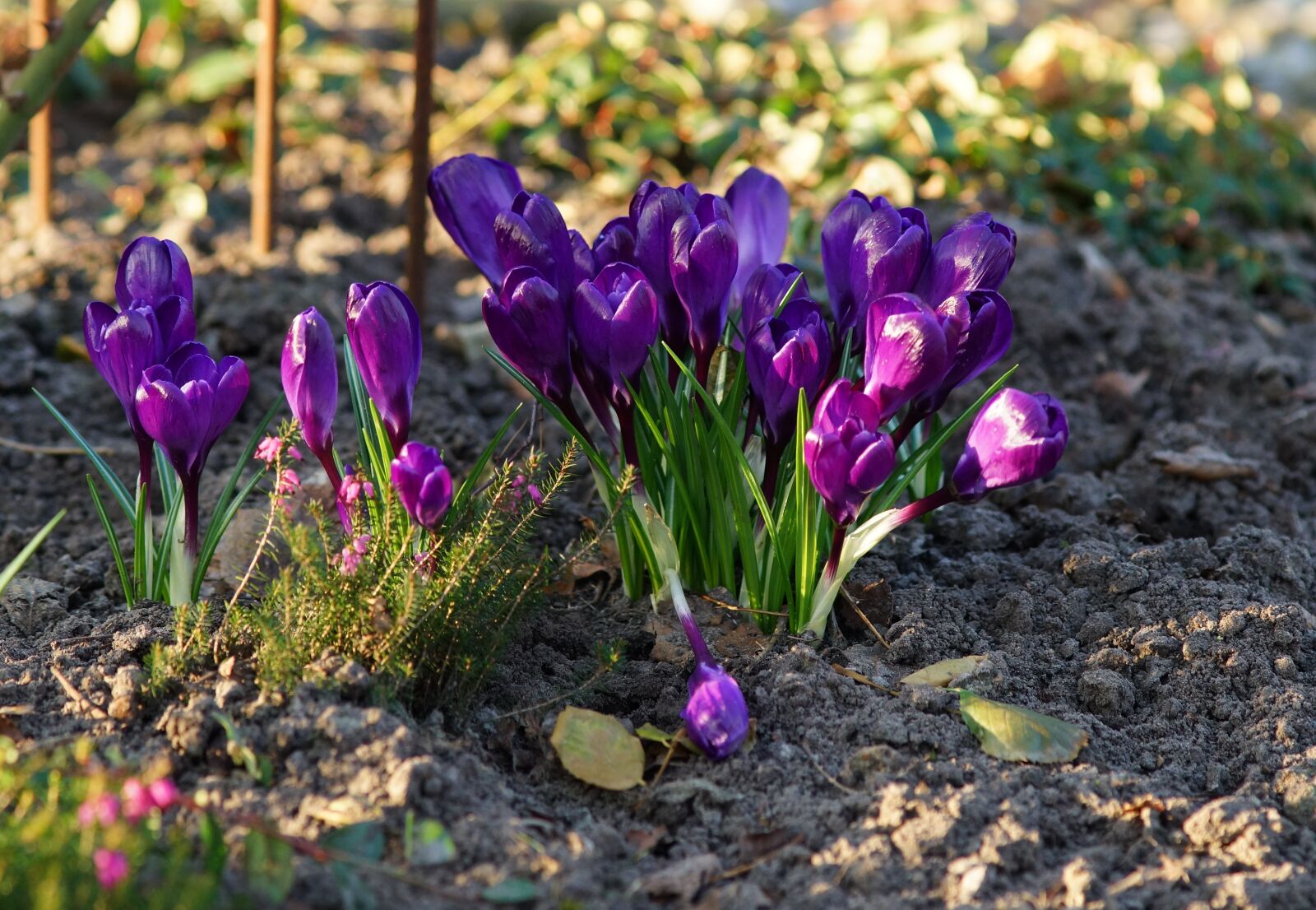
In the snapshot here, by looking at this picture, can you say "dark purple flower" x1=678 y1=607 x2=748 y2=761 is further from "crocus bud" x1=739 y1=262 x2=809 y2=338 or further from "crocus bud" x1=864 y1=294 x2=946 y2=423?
"crocus bud" x1=739 y1=262 x2=809 y2=338

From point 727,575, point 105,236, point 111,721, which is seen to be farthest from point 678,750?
point 105,236

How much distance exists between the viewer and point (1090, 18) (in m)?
5.94

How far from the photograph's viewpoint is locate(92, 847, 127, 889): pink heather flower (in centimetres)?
120

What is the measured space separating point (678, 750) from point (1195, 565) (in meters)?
0.97

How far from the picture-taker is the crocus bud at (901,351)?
64.8 inches

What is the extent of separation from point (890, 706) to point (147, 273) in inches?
47.8

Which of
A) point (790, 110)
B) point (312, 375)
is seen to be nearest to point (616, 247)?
point (312, 375)

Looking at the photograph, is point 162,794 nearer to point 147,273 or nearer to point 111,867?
point 111,867

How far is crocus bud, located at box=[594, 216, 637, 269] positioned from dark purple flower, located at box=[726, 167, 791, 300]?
24 centimetres

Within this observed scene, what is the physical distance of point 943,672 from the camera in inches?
74.8

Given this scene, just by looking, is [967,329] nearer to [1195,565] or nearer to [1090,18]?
[1195,565]

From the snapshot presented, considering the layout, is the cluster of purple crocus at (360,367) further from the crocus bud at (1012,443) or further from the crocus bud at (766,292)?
the crocus bud at (1012,443)

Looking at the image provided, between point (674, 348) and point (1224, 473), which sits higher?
point (674, 348)

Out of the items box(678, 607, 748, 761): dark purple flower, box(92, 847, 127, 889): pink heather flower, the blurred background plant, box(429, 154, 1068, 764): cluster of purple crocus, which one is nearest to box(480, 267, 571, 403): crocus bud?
box(429, 154, 1068, 764): cluster of purple crocus
